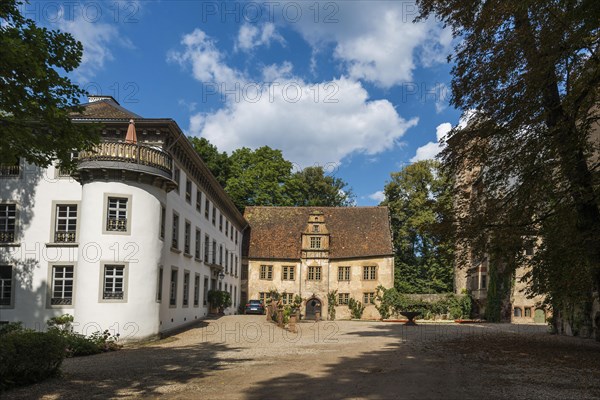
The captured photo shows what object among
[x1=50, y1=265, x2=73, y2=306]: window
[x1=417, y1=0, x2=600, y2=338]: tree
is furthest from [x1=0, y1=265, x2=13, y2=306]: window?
[x1=417, y1=0, x2=600, y2=338]: tree

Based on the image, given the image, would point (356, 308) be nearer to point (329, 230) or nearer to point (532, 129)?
point (329, 230)

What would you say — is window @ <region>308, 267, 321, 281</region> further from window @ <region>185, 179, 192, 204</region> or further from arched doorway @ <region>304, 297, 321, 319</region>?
window @ <region>185, 179, 192, 204</region>

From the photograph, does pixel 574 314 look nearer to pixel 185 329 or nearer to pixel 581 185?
pixel 581 185

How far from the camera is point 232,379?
11.6 metres

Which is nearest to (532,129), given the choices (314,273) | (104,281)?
(104,281)

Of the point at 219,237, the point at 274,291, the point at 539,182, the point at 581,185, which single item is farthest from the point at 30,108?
the point at 274,291

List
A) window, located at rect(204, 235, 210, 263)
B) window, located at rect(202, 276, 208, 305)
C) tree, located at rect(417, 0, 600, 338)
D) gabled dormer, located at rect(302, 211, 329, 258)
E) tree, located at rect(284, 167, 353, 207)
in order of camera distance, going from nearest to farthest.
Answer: tree, located at rect(417, 0, 600, 338), window, located at rect(202, 276, 208, 305), window, located at rect(204, 235, 210, 263), gabled dormer, located at rect(302, 211, 329, 258), tree, located at rect(284, 167, 353, 207)

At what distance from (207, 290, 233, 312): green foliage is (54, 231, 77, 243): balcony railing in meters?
13.6

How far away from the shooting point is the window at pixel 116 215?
21438 millimetres

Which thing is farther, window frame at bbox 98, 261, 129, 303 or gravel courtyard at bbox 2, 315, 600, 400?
A: window frame at bbox 98, 261, 129, 303

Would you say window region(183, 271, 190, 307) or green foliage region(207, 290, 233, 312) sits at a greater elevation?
window region(183, 271, 190, 307)

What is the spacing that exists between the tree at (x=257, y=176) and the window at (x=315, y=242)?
329 inches

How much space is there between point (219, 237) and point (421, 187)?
27054mm

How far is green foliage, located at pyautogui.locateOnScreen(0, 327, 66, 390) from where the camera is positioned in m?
10.6
